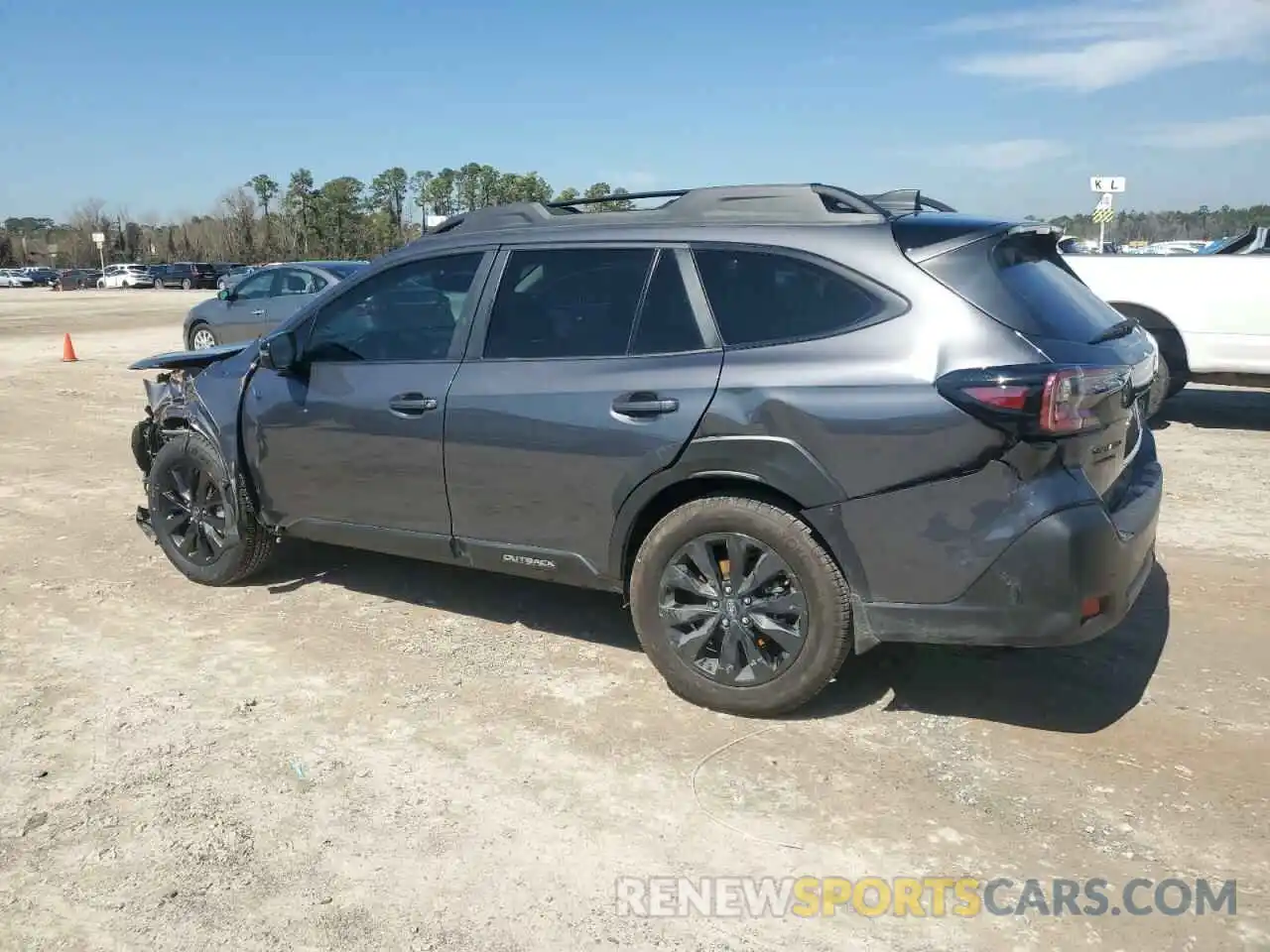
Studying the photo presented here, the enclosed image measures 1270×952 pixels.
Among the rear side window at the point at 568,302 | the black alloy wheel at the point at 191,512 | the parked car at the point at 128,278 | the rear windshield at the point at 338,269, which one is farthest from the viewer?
the parked car at the point at 128,278

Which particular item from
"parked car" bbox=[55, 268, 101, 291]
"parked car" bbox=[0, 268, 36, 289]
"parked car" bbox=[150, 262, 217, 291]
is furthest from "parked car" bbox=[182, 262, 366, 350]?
"parked car" bbox=[0, 268, 36, 289]

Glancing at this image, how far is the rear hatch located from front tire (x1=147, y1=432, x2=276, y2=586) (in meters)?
3.49

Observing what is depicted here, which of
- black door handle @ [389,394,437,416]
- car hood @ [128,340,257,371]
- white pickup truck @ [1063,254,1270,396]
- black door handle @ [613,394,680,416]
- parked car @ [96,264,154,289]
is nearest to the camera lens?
black door handle @ [613,394,680,416]

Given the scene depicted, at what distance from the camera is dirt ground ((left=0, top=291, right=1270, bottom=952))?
109 inches

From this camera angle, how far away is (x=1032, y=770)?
3.43m

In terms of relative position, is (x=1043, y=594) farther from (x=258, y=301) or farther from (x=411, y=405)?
(x=258, y=301)

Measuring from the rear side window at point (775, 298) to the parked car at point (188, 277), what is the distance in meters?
55.3

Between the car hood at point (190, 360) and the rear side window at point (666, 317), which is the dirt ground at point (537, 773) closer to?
the car hood at point (190, 360)

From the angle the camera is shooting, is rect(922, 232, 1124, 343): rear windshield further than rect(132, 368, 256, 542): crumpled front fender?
No

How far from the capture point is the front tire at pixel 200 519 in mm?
5207

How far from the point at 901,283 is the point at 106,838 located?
120 inches

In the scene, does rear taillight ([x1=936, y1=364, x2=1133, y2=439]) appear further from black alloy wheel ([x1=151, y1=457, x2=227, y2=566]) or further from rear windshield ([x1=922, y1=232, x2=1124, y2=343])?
black alloy wheel ([x1=151, y1=457, x2=227, y2=566])

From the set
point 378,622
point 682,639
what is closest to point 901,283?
point 682,639

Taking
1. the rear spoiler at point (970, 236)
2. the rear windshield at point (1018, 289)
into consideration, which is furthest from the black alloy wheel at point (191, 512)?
the rear windshield at point (1018, 289)
